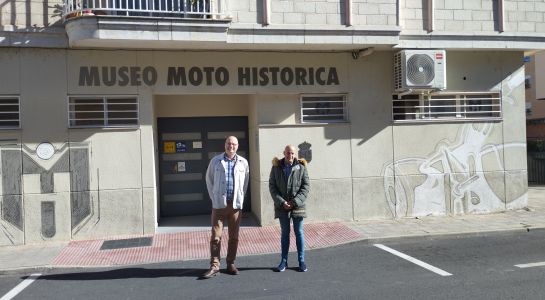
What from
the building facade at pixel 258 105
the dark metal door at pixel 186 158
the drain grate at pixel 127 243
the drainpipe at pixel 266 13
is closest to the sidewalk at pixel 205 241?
the drain grate at pixel 127 243

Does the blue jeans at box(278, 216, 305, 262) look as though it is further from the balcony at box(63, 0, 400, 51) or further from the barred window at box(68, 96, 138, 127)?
the barred window at box(68, 96, 138, 127)

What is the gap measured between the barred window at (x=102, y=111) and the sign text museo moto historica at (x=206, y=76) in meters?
0.31

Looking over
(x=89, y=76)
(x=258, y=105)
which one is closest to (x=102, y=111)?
(x=89, y=76)

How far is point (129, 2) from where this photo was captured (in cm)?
906

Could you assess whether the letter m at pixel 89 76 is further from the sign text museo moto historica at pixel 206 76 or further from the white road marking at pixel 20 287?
the white road marking at pixel 20 287

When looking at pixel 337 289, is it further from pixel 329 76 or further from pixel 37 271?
pixel 329 76

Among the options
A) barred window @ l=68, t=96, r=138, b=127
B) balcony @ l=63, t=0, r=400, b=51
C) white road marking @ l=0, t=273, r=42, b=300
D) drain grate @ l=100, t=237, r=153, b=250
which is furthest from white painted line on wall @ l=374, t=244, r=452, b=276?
white road marking @ l=0, t=273, r=42, b=300

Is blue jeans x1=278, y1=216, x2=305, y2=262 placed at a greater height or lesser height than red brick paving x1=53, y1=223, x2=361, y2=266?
greater

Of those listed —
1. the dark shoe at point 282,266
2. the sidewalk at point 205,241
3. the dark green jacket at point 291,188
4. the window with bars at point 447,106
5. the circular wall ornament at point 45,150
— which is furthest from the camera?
the window with bars at point 447,106

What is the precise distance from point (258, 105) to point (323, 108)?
135cm

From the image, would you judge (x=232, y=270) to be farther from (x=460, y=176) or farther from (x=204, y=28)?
(x=460, y=176)

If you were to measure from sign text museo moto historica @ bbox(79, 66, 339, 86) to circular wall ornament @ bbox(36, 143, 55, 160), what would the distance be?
4.01ft

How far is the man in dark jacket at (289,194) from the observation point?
6.81 meters

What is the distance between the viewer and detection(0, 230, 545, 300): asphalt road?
5.92m
